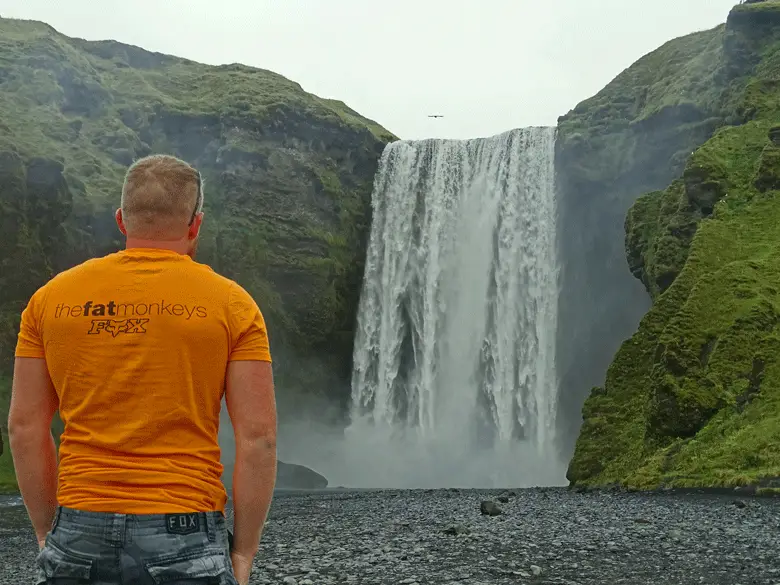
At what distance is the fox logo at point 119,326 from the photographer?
330 centimetres

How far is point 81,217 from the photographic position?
52.9 meters

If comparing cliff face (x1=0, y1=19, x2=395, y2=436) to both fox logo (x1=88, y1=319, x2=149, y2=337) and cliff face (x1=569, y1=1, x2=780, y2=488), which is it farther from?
fox logo (x1=88, y1=319, x2=149, y2=337)

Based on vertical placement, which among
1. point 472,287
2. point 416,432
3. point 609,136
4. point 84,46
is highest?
point 84,46

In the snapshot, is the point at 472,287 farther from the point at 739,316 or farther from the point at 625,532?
the point at 625,532

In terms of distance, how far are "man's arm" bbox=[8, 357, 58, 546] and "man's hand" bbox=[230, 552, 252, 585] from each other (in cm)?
84

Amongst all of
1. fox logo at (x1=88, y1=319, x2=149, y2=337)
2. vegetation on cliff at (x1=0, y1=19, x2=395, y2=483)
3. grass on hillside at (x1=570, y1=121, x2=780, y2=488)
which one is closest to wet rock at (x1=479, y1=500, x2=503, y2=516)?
grass on hillside at (x1=570, y1=121, x2=780, y2=488)

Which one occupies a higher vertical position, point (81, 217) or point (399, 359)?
point (81, 217)

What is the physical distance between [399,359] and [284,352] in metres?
8.38

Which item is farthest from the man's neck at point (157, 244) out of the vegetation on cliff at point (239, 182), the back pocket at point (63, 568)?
the vegetation on cliff at point (239, 182)

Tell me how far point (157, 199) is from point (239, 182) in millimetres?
56547

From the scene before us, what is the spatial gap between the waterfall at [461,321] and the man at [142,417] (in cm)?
4529

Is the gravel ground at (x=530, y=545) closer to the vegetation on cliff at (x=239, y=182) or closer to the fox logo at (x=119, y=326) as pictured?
the fox logo at (x=119, y=326)

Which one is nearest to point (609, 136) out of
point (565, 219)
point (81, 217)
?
point (565, 219)

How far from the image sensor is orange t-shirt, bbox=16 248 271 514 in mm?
3266
